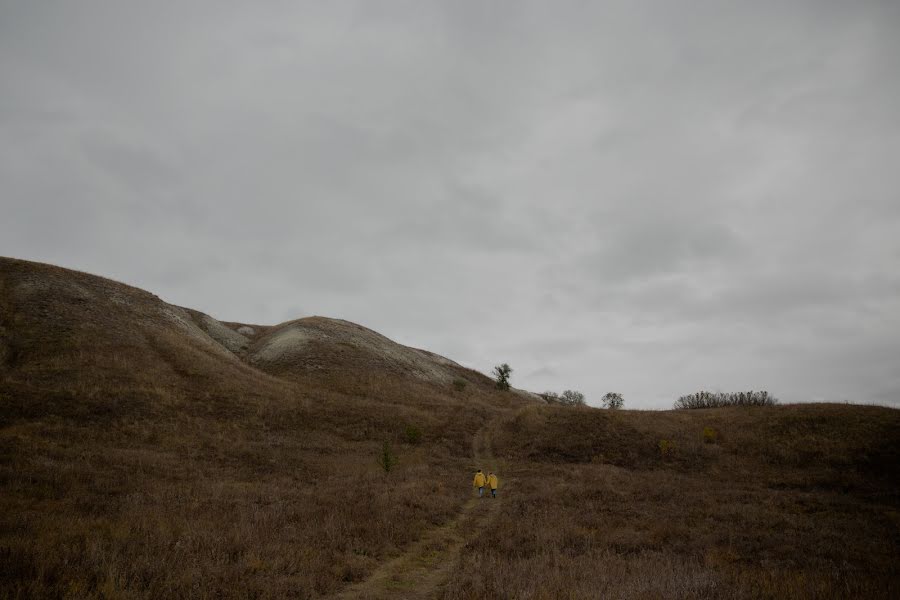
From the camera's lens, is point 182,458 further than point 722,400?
No

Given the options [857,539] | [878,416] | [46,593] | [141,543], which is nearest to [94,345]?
[141,543]

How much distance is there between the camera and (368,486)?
19.2 m

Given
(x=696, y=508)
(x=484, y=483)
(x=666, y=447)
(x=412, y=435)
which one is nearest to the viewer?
(x=696, y=508)

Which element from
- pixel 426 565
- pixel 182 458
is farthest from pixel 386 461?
pixel 426 565

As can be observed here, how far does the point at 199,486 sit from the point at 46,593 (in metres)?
11.3

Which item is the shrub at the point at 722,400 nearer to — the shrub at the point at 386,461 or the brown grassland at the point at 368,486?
the brown grassland at the point at 368,486

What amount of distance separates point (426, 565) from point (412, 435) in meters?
22.9

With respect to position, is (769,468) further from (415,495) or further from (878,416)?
(415,495)

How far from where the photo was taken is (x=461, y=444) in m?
34.1

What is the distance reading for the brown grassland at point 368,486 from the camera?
8.66 metres

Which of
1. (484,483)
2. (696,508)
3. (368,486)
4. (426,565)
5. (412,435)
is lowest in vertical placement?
(368,486)

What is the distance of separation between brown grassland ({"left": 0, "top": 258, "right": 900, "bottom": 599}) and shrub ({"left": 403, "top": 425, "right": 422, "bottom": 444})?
22 cm

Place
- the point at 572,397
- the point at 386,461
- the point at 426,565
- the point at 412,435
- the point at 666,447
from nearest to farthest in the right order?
the point at 426,565 → the point at 386,461 → the point at 666,447 → the point at 412,435 → the point at 572,397

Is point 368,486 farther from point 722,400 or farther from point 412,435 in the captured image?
point 722,400
